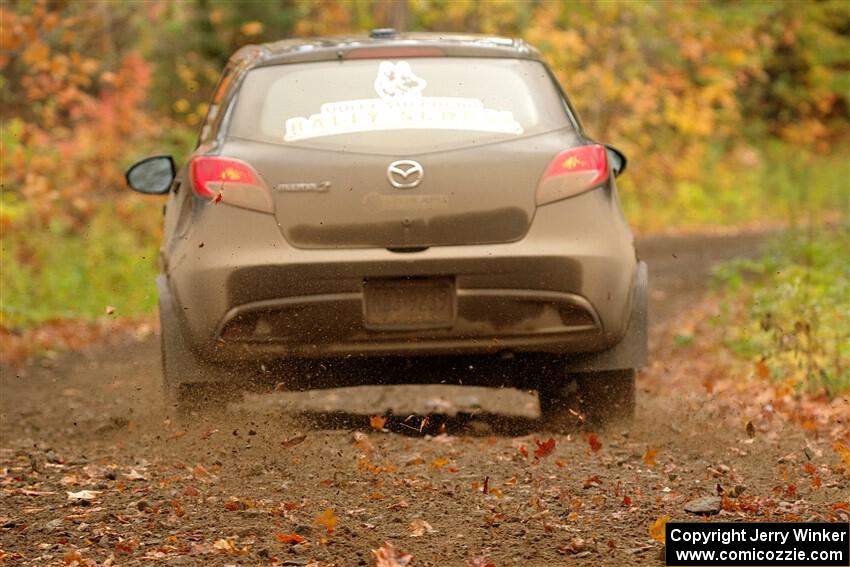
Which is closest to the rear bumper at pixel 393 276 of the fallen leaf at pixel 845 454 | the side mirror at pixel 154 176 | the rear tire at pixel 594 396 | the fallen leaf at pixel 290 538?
the rear tire at pixel 594 396

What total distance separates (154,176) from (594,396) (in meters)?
2.51

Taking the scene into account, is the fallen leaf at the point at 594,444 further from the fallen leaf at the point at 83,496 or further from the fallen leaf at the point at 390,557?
the fallen leaf at the point at 83,496

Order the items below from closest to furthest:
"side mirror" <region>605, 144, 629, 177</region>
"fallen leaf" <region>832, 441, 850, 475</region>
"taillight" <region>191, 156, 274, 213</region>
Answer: "fallen leaf" <region>832, 441, 850, 475</region>, "taillight" <region>191, 156, 274, 213</region>, "side mirror" <region>605, 144, 629, 177</region>

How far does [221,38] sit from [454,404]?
14.7 m

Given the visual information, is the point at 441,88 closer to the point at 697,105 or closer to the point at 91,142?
the point at 91,142

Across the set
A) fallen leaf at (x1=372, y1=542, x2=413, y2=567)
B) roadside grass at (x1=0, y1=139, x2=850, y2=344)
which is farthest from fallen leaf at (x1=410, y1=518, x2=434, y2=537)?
roadside grass at (x1=0, y1=139, x2=850, y2=344)

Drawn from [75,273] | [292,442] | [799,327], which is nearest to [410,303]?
[292,442]

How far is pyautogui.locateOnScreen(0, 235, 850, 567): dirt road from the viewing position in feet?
15.1

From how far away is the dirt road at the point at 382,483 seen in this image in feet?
15.1

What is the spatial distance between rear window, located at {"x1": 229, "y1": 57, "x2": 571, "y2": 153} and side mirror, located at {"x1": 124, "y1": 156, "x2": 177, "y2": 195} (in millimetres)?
1097

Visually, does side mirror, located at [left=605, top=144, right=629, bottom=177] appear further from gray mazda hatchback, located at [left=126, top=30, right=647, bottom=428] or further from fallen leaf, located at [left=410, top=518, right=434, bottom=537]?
fallen leaf, located at [left=410, top=518, right=434, bottom=537]

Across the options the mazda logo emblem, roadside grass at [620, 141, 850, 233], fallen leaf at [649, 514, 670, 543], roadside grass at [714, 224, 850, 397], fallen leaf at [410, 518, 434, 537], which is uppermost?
the mazda logo emblem

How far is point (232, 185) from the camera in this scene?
6.10 meters

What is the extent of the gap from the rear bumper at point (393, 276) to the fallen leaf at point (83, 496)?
920 mm
